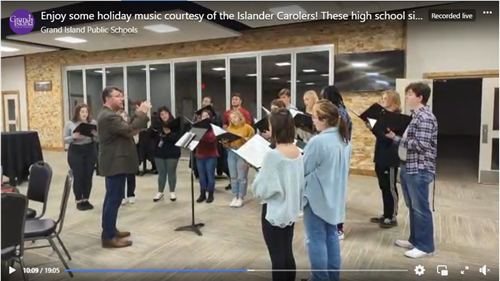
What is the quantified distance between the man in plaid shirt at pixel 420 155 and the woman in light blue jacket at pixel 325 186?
29.2 inches

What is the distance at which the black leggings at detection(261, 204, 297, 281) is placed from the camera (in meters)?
1.93

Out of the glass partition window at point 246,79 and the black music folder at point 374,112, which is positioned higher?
the glass partition window at point 246,79

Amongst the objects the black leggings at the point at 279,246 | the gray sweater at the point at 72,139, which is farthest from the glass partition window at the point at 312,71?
the black leggings at the point at 279,246

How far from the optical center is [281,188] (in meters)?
1.84

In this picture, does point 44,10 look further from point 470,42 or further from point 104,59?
point 470,42

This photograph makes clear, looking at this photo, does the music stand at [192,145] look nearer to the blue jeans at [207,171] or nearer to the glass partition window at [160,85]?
the blue jeans at [207,171]

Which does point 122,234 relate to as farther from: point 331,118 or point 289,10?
point 289,10

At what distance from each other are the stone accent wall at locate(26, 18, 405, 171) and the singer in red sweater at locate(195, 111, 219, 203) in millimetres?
3087

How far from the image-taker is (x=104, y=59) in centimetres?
860

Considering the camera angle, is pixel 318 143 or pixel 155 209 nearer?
pixel 318 143

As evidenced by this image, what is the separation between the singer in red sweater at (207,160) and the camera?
4.10 m

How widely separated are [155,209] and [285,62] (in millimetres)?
4086

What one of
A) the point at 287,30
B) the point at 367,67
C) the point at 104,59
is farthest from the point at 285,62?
the point at 104,59

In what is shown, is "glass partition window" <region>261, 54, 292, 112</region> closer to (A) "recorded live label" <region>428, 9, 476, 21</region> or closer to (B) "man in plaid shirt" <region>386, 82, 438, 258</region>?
(A) "recorded live label" <region>428, 9, 476, 21</region>
